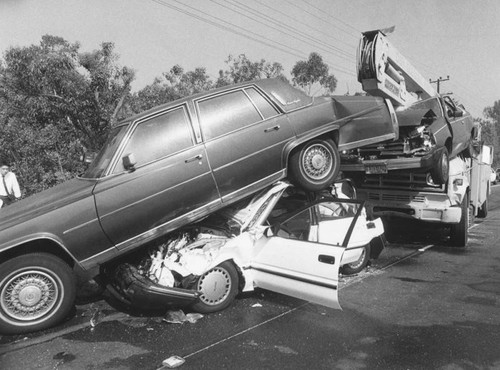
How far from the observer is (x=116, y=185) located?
4184 millimetres

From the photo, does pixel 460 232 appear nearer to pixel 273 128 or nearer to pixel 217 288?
pixel 273 128

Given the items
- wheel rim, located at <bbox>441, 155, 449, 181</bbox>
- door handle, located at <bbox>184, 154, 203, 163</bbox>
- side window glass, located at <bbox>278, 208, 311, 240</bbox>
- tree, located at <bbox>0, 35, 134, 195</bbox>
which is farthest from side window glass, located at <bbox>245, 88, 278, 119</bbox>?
tree, located at <bbox>0, 35, 134, 195</bbox>

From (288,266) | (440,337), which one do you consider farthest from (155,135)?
(440,337)

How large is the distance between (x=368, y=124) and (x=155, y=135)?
2.91 metres

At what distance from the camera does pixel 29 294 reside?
3957 millimetres

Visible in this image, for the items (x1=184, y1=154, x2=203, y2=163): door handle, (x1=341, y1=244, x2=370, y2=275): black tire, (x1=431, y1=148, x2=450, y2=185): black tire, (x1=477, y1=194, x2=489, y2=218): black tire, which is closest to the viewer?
(x1=184, y1=154, x2=203, y2=163): door handle

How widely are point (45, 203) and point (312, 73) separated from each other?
823 inches

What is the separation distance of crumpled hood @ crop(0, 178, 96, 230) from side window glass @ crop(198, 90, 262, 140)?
137 cm

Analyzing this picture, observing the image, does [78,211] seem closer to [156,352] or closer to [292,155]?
[156,352]

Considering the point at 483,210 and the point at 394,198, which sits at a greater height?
the point at 394,198

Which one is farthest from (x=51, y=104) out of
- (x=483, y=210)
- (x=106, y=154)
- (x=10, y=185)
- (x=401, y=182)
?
(x=483, y=210)

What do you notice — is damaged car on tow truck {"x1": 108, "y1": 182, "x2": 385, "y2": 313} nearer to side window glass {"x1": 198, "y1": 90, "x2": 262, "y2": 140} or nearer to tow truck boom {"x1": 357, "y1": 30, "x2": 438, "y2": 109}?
side window glass {"x1": 198, "y1": 90, "x2": 262, "y2": 140}

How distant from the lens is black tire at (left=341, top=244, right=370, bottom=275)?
575 centimetres

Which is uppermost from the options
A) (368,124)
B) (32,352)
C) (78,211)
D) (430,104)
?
(430,104)
